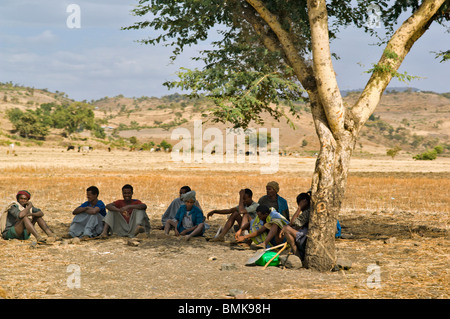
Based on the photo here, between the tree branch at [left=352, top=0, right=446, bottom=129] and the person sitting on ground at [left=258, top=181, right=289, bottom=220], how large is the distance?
248 cm

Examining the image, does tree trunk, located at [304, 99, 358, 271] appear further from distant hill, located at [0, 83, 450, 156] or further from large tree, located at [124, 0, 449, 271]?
distant hill, located at [0, 83, 450, 156]

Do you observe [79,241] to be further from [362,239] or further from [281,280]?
[362,239]

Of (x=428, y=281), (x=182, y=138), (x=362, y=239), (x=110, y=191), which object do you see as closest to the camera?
(x=428, y=281)

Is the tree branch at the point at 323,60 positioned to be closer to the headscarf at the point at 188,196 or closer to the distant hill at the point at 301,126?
the headscarf at the point at 188,196

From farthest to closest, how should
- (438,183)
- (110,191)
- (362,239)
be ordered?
(438,183)
(110,191)
(362,239)

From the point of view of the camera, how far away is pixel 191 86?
29.0 feet

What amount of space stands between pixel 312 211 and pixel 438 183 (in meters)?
19.8

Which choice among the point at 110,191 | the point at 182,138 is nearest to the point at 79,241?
the point at 110,191

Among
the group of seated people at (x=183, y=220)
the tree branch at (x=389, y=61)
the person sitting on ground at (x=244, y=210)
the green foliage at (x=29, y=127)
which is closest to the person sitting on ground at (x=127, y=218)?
the group of seated people at (x=183, y=220)

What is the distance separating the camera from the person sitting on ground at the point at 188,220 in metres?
10.8

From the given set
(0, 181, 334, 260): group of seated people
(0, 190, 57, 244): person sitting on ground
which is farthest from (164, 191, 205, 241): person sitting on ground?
(0, 190, 57, 244): person sitting on ground

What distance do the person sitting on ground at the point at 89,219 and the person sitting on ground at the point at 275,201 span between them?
12.2ft

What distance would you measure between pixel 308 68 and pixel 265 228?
3.14m

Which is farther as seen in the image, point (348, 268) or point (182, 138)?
point (182, 138)
